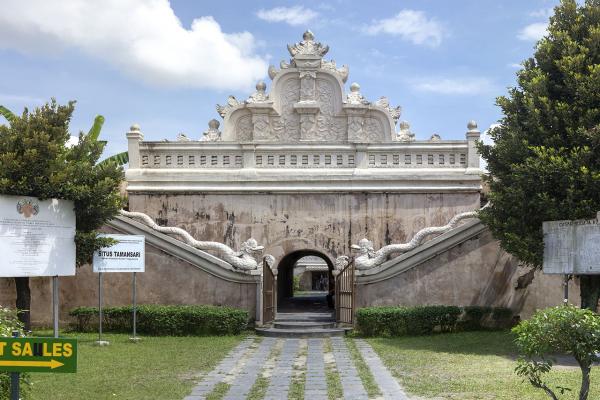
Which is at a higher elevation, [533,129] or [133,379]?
[533,129]

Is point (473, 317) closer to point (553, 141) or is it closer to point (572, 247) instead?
point (572, 247)

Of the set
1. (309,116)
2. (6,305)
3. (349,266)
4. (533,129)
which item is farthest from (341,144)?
(6,305)

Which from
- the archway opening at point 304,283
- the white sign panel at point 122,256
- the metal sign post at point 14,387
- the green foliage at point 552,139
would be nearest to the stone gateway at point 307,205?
the archway opening at point 304,283

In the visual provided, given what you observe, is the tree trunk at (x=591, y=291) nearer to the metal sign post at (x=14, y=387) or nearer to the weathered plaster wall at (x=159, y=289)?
the weathered plaster wall at (x=159, y=289)

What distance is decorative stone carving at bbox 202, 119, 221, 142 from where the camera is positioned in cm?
1997

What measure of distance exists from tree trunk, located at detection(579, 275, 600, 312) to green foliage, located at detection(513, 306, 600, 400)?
617 centimetres

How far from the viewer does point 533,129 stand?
12.8 m

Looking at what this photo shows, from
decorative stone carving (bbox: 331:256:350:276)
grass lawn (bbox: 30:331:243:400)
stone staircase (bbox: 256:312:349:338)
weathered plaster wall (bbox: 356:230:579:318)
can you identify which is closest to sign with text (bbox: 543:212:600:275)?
weathered plaster wall (bbox: 356:230:579:318)

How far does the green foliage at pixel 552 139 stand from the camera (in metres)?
12.2

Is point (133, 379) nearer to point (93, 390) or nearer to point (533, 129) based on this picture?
point (93, 390)

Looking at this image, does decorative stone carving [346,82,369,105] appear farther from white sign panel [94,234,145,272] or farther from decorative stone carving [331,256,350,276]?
white sign panel [94,234,145,272]

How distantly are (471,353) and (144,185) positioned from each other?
10847 mm

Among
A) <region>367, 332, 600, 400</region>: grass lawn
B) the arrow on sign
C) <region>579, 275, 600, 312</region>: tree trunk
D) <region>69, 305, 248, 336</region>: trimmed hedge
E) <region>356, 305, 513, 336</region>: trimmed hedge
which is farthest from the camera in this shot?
<region>69, 305, 248, 336</region>: trimmed hedge

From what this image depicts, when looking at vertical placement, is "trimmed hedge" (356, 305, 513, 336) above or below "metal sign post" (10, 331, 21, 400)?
below
